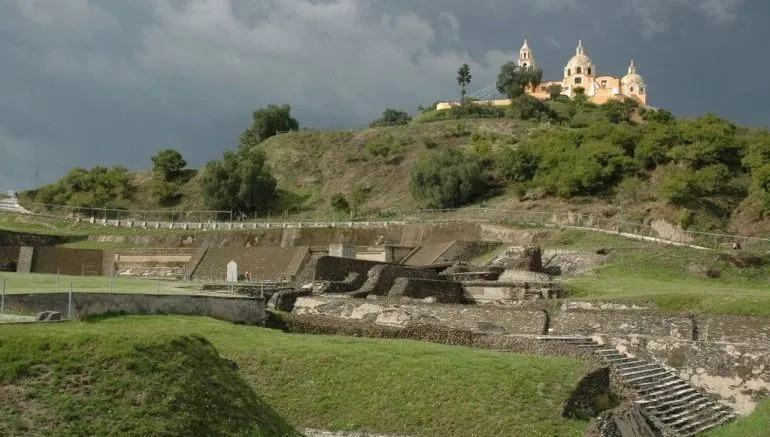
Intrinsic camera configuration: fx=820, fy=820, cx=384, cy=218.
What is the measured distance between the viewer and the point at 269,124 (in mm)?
110438

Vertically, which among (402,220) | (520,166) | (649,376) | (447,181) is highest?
(520,166)

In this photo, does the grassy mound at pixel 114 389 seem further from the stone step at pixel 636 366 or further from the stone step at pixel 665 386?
the stone step at pixel 636 366

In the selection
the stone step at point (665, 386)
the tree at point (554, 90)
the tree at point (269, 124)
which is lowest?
→ the stone step at point (665, 386)

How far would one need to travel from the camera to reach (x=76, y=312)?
21156mm

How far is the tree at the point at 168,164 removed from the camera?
3605 inches

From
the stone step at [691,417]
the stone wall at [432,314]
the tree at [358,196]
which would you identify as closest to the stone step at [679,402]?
the stone step at [691,417]

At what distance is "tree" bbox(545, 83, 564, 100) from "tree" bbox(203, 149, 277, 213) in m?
53.0

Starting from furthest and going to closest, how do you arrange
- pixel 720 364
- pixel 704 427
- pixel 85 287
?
1. pixel 85 287
2. pixel 720 364
3. pixel 704 427

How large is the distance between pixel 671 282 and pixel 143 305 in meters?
23.3

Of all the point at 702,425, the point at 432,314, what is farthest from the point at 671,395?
the point at 432,314

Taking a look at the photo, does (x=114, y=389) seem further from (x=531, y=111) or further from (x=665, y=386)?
(x=531, y=111)

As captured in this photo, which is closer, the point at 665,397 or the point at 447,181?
the point at 665,397

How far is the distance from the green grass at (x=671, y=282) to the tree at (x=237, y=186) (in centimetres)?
4118

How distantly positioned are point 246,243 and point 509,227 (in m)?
20.2
